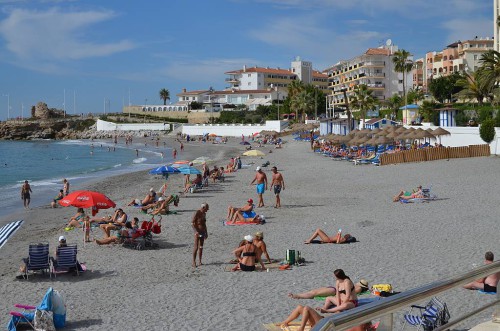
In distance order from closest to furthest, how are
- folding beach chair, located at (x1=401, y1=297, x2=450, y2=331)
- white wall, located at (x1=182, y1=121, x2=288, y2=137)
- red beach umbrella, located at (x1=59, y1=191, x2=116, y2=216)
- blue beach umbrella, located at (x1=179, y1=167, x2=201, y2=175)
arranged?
Result: folding beach chair, located at (x1=401, y1=297, x2=450, y2=331) → red beach umbrella, located at (x1=59, y1=191, x2=116, y2=216) → blue beach umbrella, located at (x1=179, y1=167, x2=201, y2=175) → white wall, located at (x1=182, y1=121, x2=288, y2=137)

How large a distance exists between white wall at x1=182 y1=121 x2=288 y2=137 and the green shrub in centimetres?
5051

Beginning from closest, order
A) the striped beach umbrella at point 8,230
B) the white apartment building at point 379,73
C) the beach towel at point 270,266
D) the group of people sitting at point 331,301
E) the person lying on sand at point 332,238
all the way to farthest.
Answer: the group of people sitting at point 331,301
the beach towel at point 270,266
the person lying on sand at point 332,238
the striped beach umbrella at point 8,230
the white apartment building at point 379,73

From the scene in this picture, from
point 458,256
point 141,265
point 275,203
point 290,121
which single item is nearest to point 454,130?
point 275,203

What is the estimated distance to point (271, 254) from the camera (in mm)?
12820

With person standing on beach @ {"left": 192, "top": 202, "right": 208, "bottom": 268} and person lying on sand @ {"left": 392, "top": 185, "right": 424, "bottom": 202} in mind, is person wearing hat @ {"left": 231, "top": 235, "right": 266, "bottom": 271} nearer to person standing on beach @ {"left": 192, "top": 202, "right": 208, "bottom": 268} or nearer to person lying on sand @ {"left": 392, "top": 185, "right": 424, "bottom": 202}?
person standing on beach @ {"left": 192, "top": 202, "right": 208, "bottom": 268}

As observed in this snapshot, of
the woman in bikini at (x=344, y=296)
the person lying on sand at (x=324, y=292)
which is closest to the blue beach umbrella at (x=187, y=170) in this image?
the person lying on sand at (x=324, y=292)

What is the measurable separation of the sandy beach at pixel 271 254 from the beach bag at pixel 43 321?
42 centimetres

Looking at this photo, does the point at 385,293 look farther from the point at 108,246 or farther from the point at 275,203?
the point at 275,203

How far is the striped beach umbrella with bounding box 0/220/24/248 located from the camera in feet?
54.6

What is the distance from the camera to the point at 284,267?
11344 millimetres

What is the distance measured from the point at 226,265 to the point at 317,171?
20.6 meters

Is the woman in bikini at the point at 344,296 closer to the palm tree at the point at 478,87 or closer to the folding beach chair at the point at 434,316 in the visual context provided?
the folding beach chair at the point at 434,316

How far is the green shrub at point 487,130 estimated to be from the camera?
2961cm

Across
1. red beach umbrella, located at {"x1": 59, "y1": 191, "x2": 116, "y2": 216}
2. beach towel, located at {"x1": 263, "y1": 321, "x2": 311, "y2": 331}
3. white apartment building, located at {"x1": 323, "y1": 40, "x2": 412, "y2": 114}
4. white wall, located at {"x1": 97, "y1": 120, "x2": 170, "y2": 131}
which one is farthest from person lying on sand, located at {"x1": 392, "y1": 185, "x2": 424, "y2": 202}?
white wall, located at {"x1": 97, "y1": 120, "x2": 170, "y2": 131}
